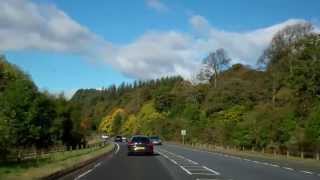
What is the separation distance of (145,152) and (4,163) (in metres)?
18.2

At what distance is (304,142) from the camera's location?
5753 centimetres

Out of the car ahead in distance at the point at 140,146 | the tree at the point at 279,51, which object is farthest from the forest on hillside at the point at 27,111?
the tree at the point at 279,51

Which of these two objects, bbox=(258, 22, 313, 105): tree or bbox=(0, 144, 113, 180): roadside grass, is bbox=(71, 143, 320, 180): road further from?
bbox=(258, 22, 313, 105): tree

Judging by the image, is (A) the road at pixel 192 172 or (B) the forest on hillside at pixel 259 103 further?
(B) the forest on hillside at pixel 259 103

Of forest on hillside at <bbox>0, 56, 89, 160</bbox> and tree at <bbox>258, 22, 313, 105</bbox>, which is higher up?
tree at <bbox>258, 22, 313, 105</bbox>

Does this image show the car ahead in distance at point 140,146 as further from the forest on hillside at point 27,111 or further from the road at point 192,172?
the road at point 192,172

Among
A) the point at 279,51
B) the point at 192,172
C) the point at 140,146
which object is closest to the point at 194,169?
the point at 192,172

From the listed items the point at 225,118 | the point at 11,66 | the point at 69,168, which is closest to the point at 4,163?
the point at 69,168

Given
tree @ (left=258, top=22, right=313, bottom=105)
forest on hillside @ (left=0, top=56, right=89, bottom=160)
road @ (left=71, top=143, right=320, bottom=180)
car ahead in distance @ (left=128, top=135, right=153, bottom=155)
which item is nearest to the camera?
road @ (left=71, top=143, right=320, bottom=180)

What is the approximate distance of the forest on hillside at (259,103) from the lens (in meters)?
63.9

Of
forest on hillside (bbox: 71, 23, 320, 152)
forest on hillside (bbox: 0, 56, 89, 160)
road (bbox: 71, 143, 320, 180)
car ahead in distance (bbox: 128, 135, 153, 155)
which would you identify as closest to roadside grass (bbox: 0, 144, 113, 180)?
road (bbox: 71, 143, 320, 180)

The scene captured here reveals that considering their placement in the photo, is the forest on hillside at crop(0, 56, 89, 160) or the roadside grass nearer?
the roadside grass

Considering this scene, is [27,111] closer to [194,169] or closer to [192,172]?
[194,169]

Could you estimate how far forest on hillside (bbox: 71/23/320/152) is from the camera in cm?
6394
